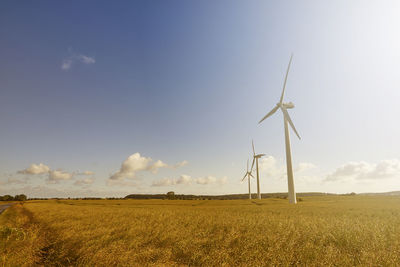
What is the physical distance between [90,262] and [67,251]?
3328 mm

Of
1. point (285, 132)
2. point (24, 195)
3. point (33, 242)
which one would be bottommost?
point (24, 195)

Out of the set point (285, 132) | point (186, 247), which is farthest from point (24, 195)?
point (186, 247)

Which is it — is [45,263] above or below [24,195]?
above

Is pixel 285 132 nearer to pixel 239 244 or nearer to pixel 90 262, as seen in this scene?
pixel 239 244

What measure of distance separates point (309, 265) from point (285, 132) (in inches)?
1856

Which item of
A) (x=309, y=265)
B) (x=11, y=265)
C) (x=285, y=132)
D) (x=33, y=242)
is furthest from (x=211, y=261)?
(x=285, y=132)

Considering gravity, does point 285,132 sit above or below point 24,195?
above

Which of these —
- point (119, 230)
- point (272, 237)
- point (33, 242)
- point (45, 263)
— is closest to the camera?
point (45, 263)

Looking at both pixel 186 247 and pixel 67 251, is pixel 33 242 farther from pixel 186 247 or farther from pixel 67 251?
pixel 186 247

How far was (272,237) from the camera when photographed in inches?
423

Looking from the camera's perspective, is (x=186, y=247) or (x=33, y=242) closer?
(x=186, y=247)

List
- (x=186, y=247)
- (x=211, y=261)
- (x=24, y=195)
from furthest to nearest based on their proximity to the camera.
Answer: (x=24, y=195) < (x=186, y=247) < (x=211, y=261)

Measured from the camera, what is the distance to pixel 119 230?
1513 cm

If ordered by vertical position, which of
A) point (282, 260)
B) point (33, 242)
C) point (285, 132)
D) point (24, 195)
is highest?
point (285, 132)
